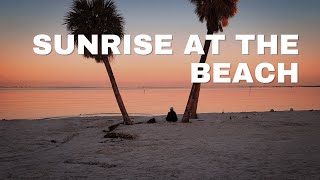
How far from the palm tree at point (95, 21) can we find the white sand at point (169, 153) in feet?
20.2

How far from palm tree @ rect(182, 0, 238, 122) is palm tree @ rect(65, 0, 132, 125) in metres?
4.84

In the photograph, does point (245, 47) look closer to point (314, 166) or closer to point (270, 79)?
point (270, 79)

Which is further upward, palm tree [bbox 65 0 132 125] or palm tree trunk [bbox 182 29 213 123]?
palm tree [bbox 65 0 132 125]

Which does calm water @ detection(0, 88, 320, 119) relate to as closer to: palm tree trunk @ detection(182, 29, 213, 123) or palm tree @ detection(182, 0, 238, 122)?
palm tree trunk @ detection(182, 29, 213, 123)

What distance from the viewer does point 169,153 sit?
540 inches

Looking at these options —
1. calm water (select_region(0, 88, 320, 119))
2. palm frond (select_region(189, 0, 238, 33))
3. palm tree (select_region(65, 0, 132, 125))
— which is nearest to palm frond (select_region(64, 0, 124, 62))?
palm tree (select_region(65, 0, 132, 125))

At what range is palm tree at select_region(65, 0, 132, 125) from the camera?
79.9ft

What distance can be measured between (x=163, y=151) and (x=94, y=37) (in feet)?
41.2

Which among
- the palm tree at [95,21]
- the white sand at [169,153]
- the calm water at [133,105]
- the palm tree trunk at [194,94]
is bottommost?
the calm water at [133,105]

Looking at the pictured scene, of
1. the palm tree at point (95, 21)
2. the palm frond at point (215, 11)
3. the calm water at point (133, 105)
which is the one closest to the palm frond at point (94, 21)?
the palm tree at point (95, 21)

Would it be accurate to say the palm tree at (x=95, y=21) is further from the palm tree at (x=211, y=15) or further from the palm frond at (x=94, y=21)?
the palm tree at (x=211, y=15)

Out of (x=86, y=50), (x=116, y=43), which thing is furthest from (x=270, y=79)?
(x=86, y=50)

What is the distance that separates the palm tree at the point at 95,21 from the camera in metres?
24.3

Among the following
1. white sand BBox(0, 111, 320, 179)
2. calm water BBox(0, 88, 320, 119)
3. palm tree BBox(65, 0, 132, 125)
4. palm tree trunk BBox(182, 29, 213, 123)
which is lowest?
calm water BBox(0, 88, 320, 119)
